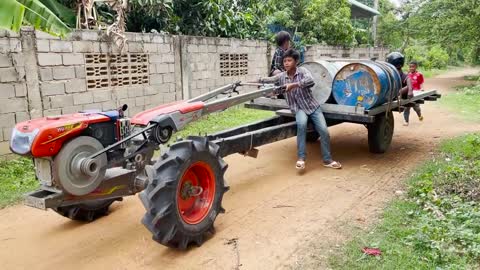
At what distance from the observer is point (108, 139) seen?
3514 mm

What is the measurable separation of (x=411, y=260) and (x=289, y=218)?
4.26 ft

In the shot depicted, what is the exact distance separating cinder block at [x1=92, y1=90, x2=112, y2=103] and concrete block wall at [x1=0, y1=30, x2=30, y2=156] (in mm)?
1244

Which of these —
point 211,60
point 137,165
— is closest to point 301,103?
point 137,165

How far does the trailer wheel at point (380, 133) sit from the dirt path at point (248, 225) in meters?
0.27

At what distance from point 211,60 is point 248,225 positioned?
676cm

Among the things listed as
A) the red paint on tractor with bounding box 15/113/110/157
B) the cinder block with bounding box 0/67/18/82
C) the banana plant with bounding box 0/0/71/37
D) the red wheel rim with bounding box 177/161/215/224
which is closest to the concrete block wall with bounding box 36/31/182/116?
the cinder block with bounding box 0/67/18/82

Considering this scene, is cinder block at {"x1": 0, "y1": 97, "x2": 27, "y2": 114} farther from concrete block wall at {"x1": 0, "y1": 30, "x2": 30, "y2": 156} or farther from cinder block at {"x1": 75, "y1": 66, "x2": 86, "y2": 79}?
cinder block at {"x1": 75, "y1": 66, "x2": 86, "y2": 79}

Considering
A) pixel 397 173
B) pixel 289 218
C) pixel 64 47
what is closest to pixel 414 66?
pixel 397 173

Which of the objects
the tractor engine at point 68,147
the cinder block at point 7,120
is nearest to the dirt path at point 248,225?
Answer: the tractor engine at point 68,147

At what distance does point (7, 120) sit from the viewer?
6152mm

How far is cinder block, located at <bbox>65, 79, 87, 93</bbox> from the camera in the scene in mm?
6895

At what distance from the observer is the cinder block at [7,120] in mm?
6093

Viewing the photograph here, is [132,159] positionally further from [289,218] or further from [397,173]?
[397,173]

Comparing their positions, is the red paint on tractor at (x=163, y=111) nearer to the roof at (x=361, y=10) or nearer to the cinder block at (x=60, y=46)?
the cinder block at (x=60, y=46)
